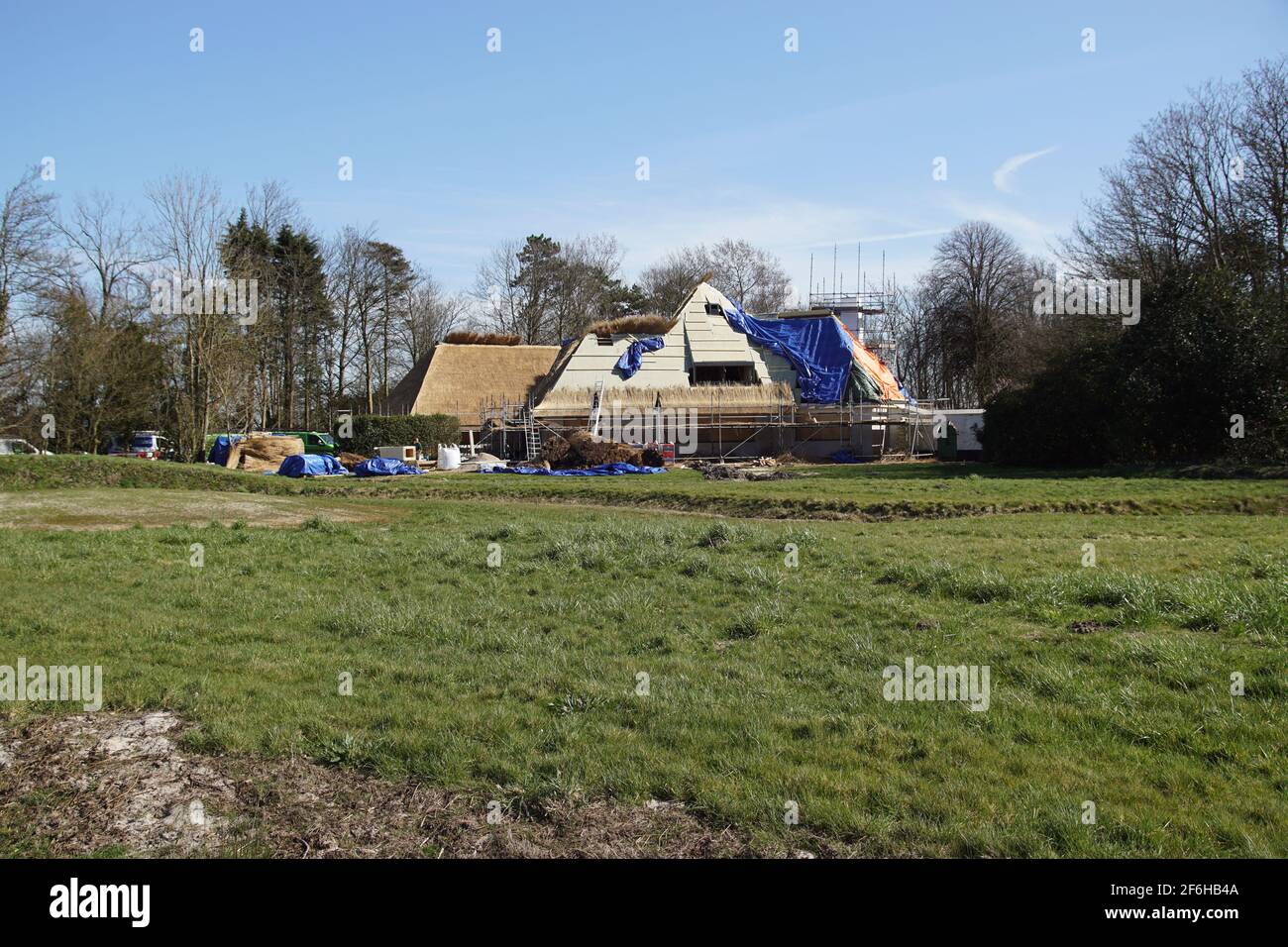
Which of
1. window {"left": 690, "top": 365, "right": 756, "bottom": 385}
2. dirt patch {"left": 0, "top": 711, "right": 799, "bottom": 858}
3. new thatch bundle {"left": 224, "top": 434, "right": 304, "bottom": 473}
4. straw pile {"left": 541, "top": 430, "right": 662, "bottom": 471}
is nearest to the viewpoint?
dirt patch {"left": 0, "top": 711, "right": 799, "bottom": 858}

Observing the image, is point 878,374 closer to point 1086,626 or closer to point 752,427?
point 752,427

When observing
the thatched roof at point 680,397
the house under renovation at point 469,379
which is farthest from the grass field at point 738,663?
the house under renovation at point 469,379

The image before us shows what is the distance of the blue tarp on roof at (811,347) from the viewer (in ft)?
155

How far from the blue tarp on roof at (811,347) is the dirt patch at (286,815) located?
43881 mm

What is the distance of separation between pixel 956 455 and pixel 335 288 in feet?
132

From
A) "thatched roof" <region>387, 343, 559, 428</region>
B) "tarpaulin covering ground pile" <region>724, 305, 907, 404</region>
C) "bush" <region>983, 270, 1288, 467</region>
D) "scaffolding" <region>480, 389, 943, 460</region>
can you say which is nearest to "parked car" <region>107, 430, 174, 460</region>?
"thatched roof" <region>387, 343, 559, 428</region>

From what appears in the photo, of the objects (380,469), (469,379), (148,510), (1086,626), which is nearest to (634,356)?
(469,379)

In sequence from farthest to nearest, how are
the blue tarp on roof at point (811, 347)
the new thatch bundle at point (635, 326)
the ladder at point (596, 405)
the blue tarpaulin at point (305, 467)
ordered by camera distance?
the new thatch bundle at point (635, 326) → the blue tarp on roof at point (811, 347) → the ladder at point (596, 405) → the blue tarpaulin at point (305, 467)

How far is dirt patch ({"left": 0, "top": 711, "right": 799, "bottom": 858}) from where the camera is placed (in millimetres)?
4027

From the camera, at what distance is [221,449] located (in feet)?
129

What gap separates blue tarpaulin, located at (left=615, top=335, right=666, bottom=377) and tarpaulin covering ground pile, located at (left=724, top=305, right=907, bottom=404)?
5223 mm

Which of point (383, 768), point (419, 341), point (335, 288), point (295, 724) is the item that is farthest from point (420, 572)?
point (419, 341)

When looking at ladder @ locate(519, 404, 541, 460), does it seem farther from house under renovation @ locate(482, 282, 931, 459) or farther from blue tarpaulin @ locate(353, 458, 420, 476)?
blue tarpaulin @ locate(353, 458, 420, 476)
